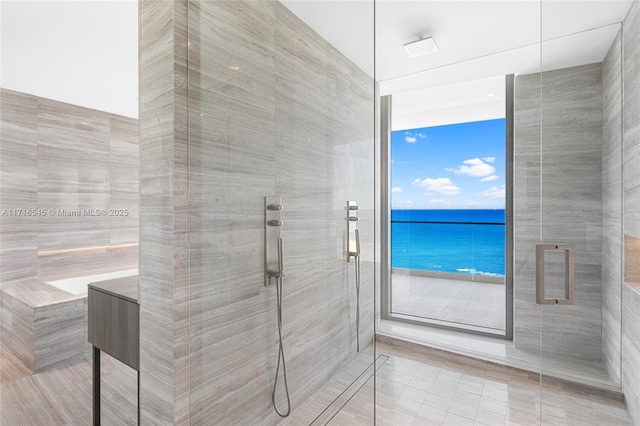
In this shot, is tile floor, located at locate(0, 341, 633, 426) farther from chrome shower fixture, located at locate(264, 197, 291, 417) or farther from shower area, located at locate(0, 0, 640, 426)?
chrome shower fixture, located at locate(264, 197, 291, 417)

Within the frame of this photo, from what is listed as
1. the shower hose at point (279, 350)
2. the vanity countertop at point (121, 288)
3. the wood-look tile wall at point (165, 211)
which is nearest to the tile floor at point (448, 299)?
the shower hose at point (279, 350)

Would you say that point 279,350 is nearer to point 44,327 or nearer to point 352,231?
point 352,231

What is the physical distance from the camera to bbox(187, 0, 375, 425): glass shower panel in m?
1.38

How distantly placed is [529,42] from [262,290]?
5.25 ft

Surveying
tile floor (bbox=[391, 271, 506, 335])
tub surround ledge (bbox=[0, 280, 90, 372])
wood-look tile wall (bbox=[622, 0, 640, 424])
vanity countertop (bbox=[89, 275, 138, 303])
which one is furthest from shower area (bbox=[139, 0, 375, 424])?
tub surround ledge (bbox=[0, 280, 90, 372])

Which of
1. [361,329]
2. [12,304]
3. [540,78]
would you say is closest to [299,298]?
[361,329]

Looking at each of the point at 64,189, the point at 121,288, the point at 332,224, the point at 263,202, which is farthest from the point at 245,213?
the point at 64,189

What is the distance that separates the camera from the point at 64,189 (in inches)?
157

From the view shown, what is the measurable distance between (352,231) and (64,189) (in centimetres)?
412

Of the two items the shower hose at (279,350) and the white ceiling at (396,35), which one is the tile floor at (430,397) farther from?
the white ceiling at (396,35)

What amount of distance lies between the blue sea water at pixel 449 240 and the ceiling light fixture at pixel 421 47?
0.97 m

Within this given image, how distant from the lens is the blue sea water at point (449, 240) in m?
1.77

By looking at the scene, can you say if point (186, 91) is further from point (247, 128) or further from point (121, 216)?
point (121, 216)

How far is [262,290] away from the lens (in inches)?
57.2
